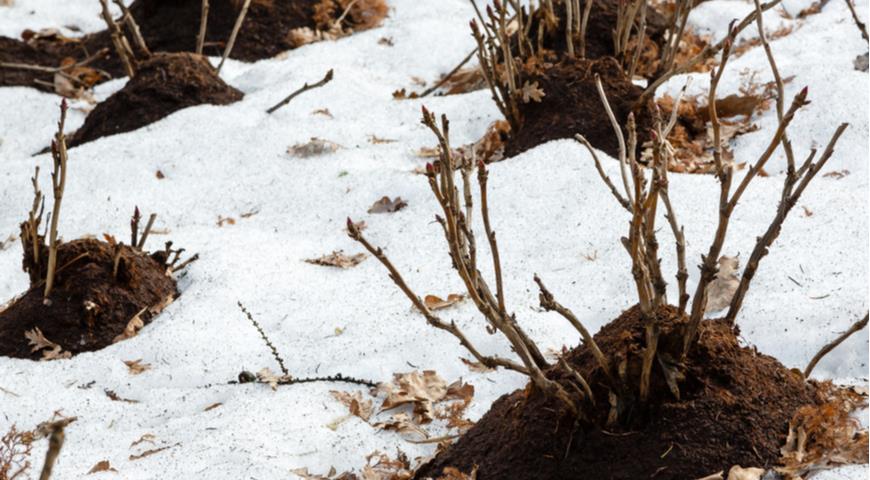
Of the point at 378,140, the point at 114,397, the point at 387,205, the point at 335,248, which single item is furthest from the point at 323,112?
the point at 114,397

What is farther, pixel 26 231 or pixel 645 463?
pixel 26 231

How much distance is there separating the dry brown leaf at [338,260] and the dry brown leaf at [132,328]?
2.42 ft

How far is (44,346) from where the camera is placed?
3.60m

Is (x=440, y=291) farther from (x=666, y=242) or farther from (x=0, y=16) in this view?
(x=0, y=16)

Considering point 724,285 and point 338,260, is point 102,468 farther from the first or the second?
point 724,285

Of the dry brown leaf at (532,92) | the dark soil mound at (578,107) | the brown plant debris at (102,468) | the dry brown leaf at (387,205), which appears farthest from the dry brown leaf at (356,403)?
the dry brown leaf at (532,92)

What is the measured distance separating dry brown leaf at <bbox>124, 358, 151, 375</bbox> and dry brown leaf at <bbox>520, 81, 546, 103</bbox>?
2257mm

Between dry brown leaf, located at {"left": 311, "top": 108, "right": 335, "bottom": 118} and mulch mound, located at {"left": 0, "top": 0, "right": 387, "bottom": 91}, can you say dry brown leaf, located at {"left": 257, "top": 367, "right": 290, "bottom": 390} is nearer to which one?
dry brown leaf, located at {"left": 311, "top": 108, "right": 335, "bottom": 118}

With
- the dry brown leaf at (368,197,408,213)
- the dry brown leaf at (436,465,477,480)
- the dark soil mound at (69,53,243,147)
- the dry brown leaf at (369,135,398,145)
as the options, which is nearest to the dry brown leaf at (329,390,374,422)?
the dry brown leaf at (436,465,477,480)

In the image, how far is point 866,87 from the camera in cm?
455

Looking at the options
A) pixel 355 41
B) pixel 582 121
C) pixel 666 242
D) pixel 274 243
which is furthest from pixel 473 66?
pixel 666 242

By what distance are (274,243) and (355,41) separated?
2.67m

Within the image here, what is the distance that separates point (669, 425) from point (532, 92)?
267 cm

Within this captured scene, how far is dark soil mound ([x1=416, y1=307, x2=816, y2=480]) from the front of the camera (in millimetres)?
2244
